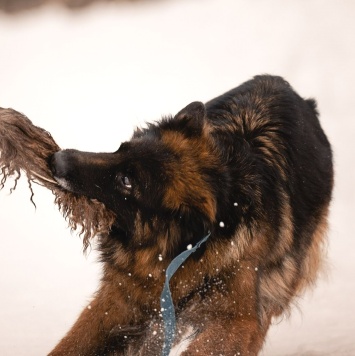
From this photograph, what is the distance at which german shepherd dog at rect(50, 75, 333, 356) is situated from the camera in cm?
361

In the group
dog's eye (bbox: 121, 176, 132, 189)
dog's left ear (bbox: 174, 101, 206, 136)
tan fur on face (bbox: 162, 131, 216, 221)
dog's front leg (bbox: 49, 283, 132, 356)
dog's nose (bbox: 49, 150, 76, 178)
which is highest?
dog's nose (bbox: 49, 150, 76, 178)

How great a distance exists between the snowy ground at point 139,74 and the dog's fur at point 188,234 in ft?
6.37

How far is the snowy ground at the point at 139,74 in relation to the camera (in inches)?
259

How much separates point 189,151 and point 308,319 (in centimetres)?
238

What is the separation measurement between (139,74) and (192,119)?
7.43 metres

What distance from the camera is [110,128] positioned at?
954 centimetres

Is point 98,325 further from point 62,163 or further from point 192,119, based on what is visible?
point 192,119

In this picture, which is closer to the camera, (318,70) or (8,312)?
(8,312)

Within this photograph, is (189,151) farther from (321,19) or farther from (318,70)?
(321,19)

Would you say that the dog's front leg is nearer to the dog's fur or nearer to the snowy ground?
the dog's fur

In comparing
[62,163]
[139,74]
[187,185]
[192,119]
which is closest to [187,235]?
[187,185]

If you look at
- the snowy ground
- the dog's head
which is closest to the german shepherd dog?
the dog's head

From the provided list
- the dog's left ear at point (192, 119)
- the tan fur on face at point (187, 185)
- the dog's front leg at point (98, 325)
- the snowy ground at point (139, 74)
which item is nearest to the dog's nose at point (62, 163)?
the tan fur on face at point (187, 185)

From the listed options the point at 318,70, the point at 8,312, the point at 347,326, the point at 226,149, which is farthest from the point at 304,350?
the point at 318,70
